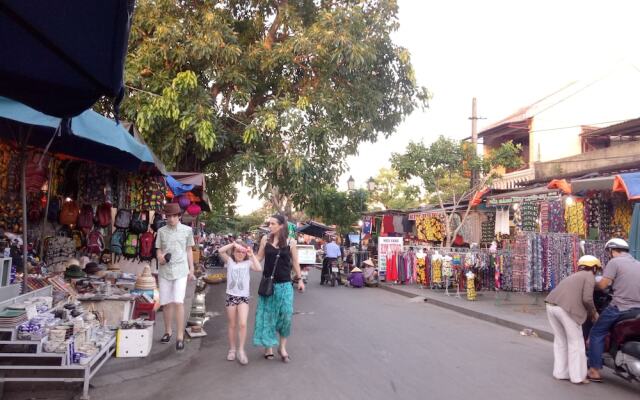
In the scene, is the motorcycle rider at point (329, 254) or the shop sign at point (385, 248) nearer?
the motorcycle rider at point (329, 254)

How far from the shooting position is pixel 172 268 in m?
7.29

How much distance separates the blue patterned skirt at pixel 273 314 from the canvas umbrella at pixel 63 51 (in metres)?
3.68

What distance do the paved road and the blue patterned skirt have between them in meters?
0.34

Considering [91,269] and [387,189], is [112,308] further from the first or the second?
[387,189]

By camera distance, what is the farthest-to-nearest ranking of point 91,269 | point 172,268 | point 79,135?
point 91,269, point 172,268, point 79,135

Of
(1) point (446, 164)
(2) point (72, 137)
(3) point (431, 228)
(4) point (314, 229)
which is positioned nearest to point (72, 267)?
(2) point (72, 137)

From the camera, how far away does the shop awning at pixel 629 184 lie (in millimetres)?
9945

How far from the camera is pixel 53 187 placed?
342 inches

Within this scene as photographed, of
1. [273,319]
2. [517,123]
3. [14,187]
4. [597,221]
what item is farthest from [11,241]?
[517,123]

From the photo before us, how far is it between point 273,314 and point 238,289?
1.83ft

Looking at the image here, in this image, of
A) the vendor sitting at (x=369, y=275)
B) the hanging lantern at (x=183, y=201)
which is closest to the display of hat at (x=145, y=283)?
the hanging lantern at (x=183, y=201)

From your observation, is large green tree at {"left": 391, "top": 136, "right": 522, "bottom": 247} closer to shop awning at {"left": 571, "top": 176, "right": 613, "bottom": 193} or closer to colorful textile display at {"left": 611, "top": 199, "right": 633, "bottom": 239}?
colorful textile display at {"left": 611, "top": 199, "right": 633, "bottom": 239}

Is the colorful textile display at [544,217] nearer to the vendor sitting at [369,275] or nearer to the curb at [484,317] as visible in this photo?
the curb at [484,317]

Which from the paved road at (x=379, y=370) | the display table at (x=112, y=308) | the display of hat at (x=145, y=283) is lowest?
the paved road at (x=379, y=370)
